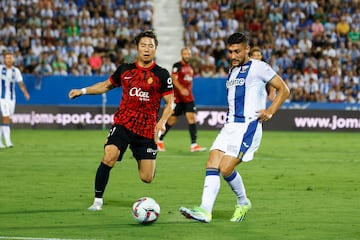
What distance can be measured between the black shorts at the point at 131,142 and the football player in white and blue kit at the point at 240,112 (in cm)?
134

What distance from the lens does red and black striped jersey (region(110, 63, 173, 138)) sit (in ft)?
37.1

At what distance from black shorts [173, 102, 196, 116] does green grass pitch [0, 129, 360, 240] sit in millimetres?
930

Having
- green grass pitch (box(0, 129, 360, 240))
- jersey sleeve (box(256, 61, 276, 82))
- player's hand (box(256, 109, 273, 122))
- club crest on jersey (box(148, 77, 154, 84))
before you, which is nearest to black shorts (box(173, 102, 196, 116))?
green grass pitch (box(0, 129, 360, 240))

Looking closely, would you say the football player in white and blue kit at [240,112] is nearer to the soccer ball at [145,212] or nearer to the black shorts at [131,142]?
the soccer ball at [145,212]

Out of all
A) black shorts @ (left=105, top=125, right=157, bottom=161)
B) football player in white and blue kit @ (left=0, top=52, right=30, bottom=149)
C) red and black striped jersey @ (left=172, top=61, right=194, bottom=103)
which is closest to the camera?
black shorts @ (left=105, top=125, right=157, bottom=161)

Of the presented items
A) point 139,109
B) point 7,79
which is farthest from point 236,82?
point 7,79

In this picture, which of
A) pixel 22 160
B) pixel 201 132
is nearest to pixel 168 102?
pixel 22 160

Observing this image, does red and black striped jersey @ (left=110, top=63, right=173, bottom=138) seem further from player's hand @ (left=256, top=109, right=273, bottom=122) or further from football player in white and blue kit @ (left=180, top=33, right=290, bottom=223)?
player's hand @ (left=256, top=109, right=273, bottom=122)

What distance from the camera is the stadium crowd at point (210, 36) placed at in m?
31.8

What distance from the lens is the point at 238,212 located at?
10492 millimetres

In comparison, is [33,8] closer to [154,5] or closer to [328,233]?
[154,5]

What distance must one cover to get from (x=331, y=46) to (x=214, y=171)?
2418 cm

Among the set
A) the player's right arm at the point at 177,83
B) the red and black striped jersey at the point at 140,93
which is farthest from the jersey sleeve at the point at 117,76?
the player's right arm at the point at 177,83

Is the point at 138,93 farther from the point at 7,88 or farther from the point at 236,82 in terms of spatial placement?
the point at 7,88
